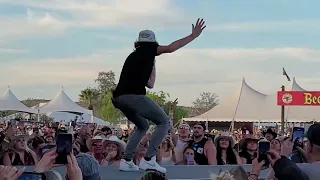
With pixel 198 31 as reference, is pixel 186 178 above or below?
below

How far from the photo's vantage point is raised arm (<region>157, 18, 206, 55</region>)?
5488mm

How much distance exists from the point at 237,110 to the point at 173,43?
27.3m

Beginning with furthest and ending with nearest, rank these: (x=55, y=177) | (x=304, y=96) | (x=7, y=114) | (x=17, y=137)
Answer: (x=7, y=114), (x=304, y=96), (x=17, y=137), (x=55, y=177)

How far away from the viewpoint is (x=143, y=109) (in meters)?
5.65

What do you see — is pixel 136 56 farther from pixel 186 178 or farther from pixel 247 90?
pixel 247 90

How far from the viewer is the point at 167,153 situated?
8352mm

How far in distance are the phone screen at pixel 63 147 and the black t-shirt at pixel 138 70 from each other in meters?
2.23

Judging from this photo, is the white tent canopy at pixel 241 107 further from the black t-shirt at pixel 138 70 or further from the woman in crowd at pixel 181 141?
the black t-shirt at pixel 138 70

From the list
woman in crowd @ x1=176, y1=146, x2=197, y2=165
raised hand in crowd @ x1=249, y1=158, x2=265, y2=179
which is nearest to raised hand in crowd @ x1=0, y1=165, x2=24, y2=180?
raised hand in crowd @ x1=249, y1=158, x2=265, y2=179

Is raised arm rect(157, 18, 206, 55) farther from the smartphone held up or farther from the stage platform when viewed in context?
the smartphone held up

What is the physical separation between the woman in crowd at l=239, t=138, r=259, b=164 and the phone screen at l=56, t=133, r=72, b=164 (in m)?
5.01

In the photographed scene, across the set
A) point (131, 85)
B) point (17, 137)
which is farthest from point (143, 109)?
point (17, 137)

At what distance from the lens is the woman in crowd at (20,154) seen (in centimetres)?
716

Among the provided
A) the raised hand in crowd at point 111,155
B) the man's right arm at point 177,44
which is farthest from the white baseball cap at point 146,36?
the raised hand in crowd at point 111,155
